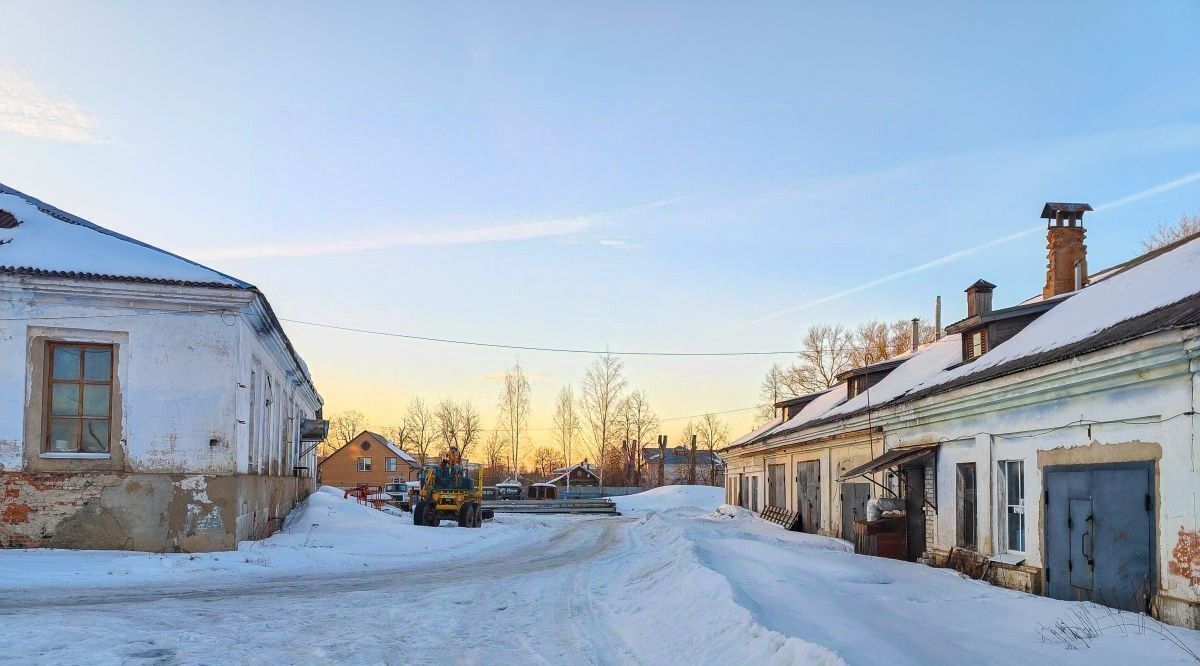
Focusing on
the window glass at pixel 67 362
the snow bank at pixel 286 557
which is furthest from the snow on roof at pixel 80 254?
the snow bank at pixel 286 557

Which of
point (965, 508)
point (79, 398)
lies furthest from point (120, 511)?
Result: point (965, 508)

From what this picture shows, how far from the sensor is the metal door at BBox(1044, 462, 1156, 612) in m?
9.84

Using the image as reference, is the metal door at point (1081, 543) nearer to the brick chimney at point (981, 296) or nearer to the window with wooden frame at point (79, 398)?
the brick chimney at point (981, 296)

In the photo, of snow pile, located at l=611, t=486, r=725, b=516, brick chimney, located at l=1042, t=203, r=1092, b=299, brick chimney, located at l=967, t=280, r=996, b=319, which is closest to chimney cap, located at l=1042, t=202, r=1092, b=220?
brick chimney, located at l=1042, t=203, r=1092, b=299

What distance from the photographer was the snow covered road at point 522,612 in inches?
319

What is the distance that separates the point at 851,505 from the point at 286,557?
43.5 feet

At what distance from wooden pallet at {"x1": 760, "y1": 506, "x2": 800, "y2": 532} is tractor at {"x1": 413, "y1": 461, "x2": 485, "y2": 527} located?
10.6 metres

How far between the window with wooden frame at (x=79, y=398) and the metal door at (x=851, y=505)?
15.9 m

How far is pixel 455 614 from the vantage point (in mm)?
11508

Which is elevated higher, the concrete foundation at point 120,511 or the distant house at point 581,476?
the concrete foundation at point 120,511

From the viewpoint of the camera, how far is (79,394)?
53.2 feet

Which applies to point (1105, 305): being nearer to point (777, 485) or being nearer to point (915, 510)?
point (915, 510)

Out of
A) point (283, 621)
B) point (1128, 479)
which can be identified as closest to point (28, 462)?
point (283, 621)

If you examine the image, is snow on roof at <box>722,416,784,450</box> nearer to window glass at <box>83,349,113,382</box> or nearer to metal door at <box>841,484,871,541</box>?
metal door at <box>841,484,871,541</box>
